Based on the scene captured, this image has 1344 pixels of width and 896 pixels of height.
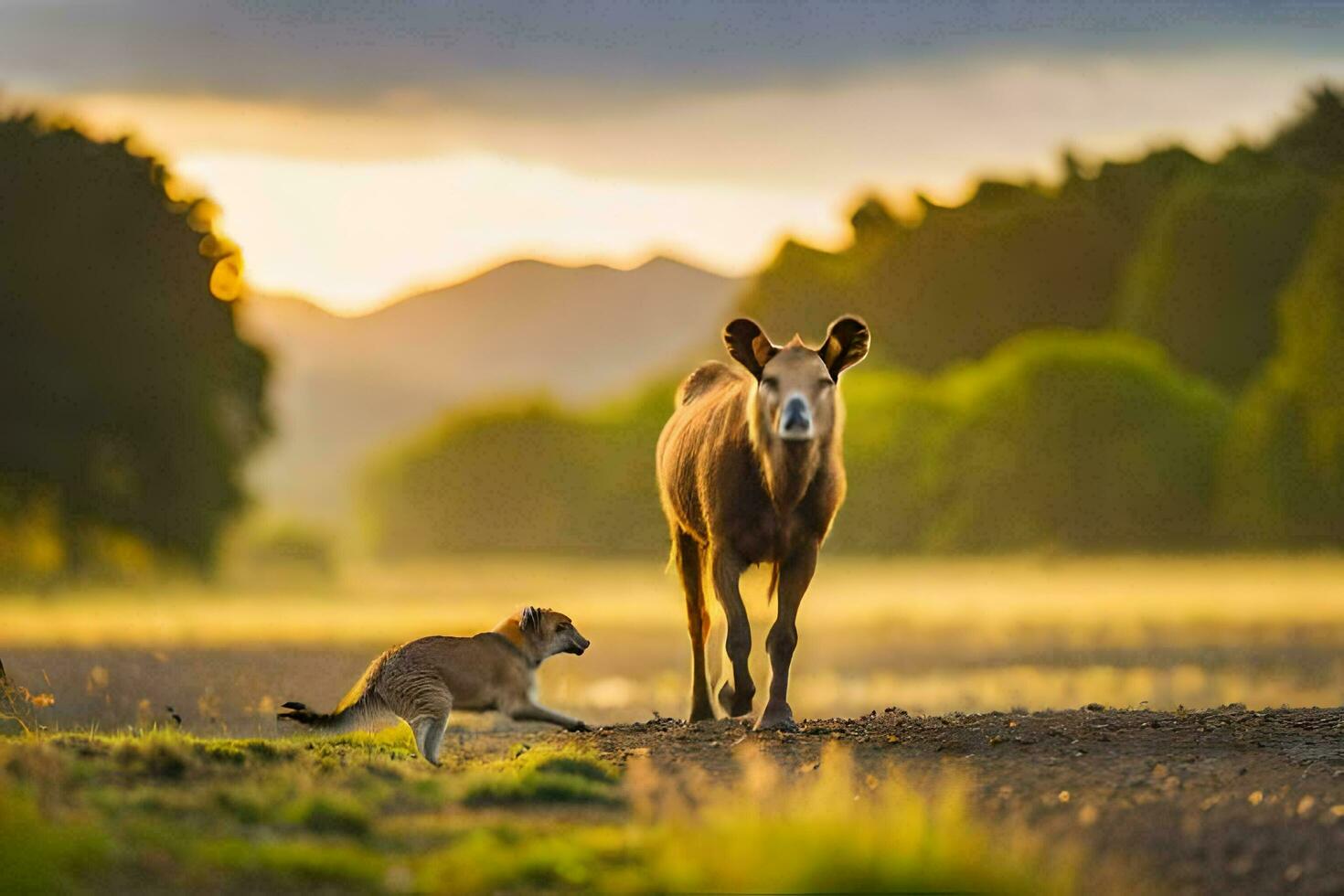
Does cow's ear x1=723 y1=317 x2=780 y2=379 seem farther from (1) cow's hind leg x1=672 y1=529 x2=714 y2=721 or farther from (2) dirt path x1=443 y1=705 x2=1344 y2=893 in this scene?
(2) dirt path x1=443 y1=705 x2=1344 y2=893

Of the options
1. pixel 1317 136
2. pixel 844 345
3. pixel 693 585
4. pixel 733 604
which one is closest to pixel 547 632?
pixel 733 604

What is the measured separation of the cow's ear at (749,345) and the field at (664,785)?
7.13 ft

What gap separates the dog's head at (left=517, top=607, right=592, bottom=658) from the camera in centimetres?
1451

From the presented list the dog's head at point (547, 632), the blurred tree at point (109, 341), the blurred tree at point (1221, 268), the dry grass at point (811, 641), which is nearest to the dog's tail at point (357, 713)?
the dog's head at point (547, 632)

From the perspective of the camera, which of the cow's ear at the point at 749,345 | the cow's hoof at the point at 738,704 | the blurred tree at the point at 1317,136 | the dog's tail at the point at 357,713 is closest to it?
the dog's tail at the point at 357,713

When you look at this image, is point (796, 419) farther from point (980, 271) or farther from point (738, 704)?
point (980, 271)

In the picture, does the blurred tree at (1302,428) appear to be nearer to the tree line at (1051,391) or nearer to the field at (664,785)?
the tree line at (1051,391)

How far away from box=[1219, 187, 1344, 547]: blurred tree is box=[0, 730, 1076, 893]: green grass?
156 ft

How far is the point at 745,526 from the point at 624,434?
62859 millimetres

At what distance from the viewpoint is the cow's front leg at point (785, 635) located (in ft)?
47.9

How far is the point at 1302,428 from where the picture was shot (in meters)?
57.7

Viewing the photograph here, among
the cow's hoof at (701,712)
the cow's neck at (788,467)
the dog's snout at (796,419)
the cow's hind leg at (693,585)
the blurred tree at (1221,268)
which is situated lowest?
the cow's hoof at (701,712)

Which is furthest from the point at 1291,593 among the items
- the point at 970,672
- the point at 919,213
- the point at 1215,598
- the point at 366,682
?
the point at 919,213

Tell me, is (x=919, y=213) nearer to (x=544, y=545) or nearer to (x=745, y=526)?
(x=544, y=545)
